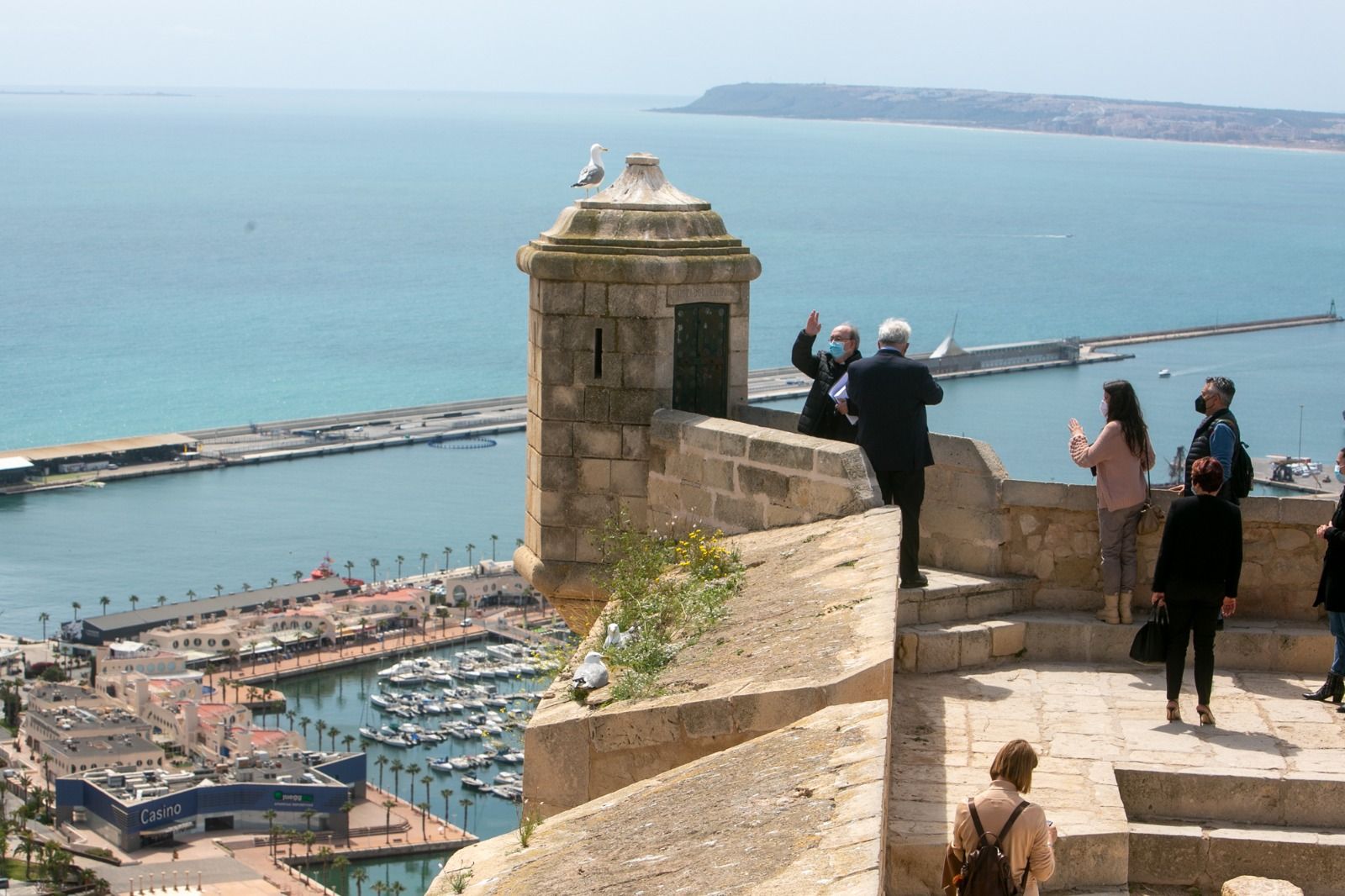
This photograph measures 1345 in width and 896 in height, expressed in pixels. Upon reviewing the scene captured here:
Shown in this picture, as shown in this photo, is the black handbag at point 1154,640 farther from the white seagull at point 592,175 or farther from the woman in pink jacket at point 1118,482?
the white seagull at point 592,175

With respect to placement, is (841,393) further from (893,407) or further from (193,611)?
(193,611)

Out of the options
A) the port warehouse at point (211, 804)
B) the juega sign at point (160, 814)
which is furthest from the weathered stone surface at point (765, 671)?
the juega sign at point (160, 814)

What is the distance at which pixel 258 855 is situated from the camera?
60844 millimetres

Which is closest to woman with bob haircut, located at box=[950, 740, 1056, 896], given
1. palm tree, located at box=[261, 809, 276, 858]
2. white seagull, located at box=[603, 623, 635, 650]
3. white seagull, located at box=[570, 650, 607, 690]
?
white seagull, located at box=[570, 650, 607, 690]

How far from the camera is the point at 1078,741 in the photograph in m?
6.11

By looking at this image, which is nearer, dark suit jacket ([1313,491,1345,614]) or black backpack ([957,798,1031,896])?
black backpack ([957,798,1031,896])

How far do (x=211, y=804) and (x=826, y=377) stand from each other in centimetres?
5880

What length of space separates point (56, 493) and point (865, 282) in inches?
2141

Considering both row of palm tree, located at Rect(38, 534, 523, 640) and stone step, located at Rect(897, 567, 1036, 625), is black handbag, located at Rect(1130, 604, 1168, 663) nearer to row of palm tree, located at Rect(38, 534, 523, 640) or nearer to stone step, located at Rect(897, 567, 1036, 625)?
stone step, located at Rect(897, 567, 1036, 625)

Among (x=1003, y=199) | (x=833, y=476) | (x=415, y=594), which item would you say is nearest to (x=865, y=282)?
(x=415, y=594)

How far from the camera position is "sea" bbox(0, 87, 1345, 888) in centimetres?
6912

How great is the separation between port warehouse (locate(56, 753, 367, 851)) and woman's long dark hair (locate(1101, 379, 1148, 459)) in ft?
184

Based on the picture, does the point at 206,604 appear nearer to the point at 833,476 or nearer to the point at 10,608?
the point at 10,608

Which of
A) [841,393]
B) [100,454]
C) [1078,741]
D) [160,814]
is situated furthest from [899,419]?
[100,454]
